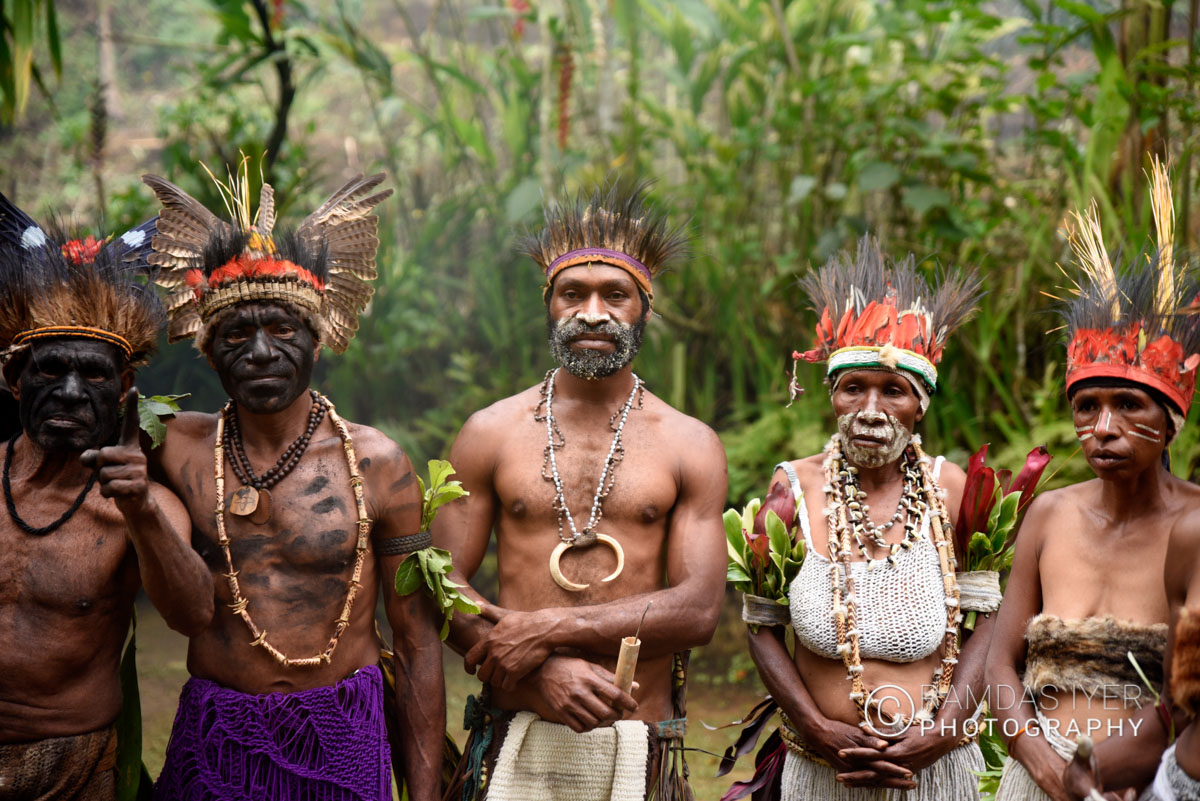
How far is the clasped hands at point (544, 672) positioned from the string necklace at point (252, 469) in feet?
2.14

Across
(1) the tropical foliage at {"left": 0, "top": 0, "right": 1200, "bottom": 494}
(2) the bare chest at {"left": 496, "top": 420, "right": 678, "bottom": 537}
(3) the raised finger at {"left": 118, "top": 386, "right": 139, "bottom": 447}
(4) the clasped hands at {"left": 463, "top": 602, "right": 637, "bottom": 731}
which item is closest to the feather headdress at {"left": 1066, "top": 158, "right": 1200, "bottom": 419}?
(2) the bare chest at {"left": 496, "top": 420, "right": 678, "bottom": 537}

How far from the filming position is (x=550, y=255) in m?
3.31

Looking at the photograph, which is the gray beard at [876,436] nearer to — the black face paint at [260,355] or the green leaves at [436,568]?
the green leaves at [436,568]

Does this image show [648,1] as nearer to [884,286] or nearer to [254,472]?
[884,286]

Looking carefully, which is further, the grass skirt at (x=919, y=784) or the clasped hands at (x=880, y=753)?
the grass skirt at (x=919, y=784)

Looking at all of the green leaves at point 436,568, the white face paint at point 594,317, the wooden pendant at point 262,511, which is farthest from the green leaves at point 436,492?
the white face paint at point 594,317

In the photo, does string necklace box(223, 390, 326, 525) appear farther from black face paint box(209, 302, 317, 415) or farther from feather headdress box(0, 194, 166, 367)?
feather headdress box(0, 194, 166, 367)

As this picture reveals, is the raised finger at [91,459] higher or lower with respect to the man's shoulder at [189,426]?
lower

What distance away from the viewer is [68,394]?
264 centimetres

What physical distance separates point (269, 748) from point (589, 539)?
980 millimetres

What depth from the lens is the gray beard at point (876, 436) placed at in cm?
298

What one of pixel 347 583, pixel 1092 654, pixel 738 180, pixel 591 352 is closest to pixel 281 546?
pixel 347 583

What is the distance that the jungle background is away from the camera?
18.2 feet

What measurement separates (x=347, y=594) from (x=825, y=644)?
1256mm
